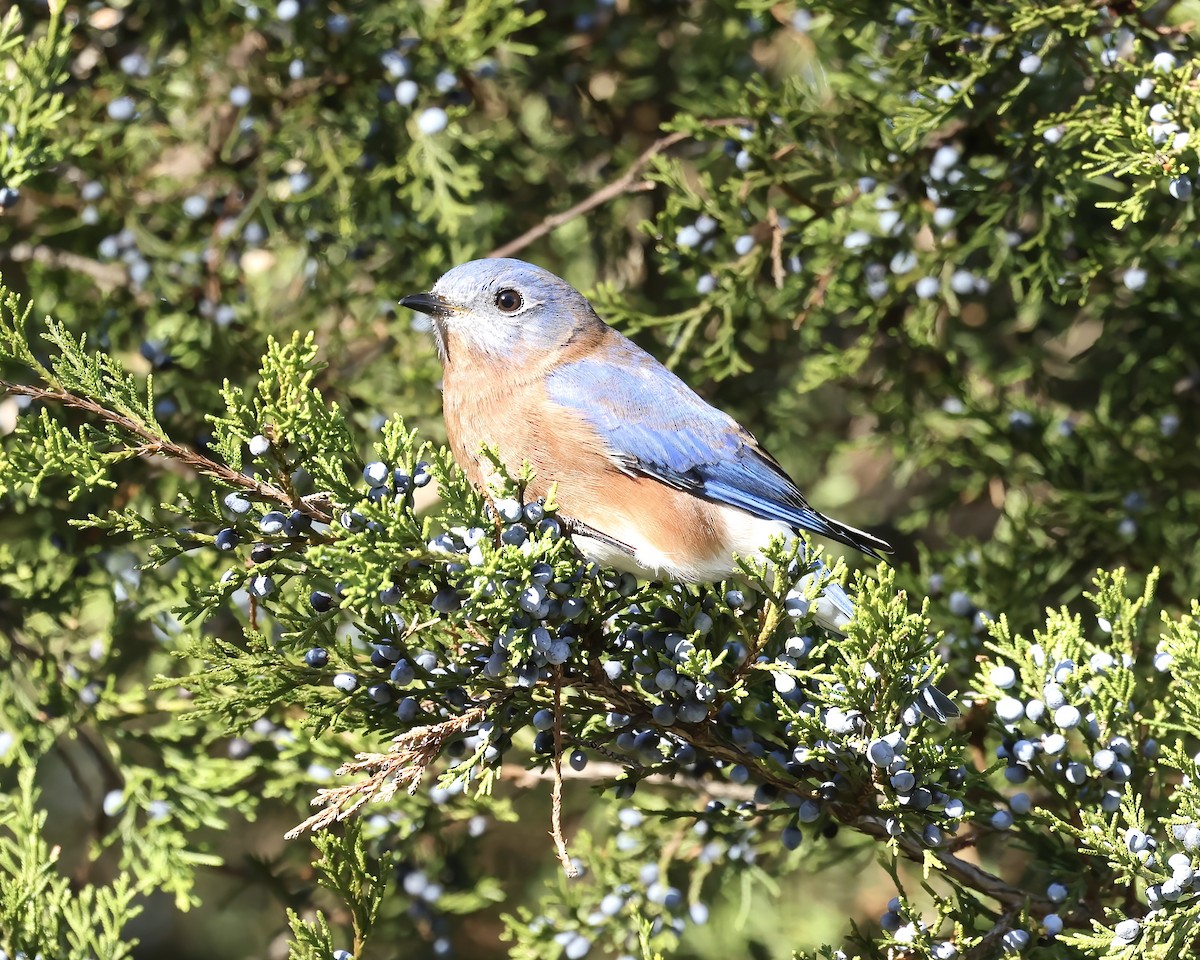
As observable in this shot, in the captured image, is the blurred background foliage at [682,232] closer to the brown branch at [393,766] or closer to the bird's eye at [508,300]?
the bird's eye at [508,300]

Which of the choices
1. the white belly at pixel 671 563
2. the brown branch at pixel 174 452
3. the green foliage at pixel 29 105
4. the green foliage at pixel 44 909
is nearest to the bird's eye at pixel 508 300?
the white belly at pixel 671 563

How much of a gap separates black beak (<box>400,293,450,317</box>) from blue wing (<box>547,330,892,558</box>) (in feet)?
1.15

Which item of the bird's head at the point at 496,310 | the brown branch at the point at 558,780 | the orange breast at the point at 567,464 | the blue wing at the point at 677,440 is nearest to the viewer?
the brown branch at the point at 558,780

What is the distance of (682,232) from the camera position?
3.37m

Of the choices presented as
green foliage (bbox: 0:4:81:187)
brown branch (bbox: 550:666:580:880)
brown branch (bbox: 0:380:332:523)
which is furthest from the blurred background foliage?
brown branch (bbox: 550:666:580:880)

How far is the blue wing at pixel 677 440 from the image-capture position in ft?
10.3

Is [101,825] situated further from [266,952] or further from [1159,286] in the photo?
[1159,286]

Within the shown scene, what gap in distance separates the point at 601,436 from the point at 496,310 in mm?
559

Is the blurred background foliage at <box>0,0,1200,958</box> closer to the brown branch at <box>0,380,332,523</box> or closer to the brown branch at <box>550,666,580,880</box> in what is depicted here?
the brown branch at <box>0,380,332,523</box>

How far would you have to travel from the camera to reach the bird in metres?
3.00

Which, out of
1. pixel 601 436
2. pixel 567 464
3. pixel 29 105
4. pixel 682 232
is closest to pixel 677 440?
pixel 601 436

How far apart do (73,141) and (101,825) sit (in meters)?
1.88

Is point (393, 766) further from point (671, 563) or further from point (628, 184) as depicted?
point (628, 184)

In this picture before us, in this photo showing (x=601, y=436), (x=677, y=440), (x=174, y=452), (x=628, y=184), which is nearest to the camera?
(x=174, y=452)
